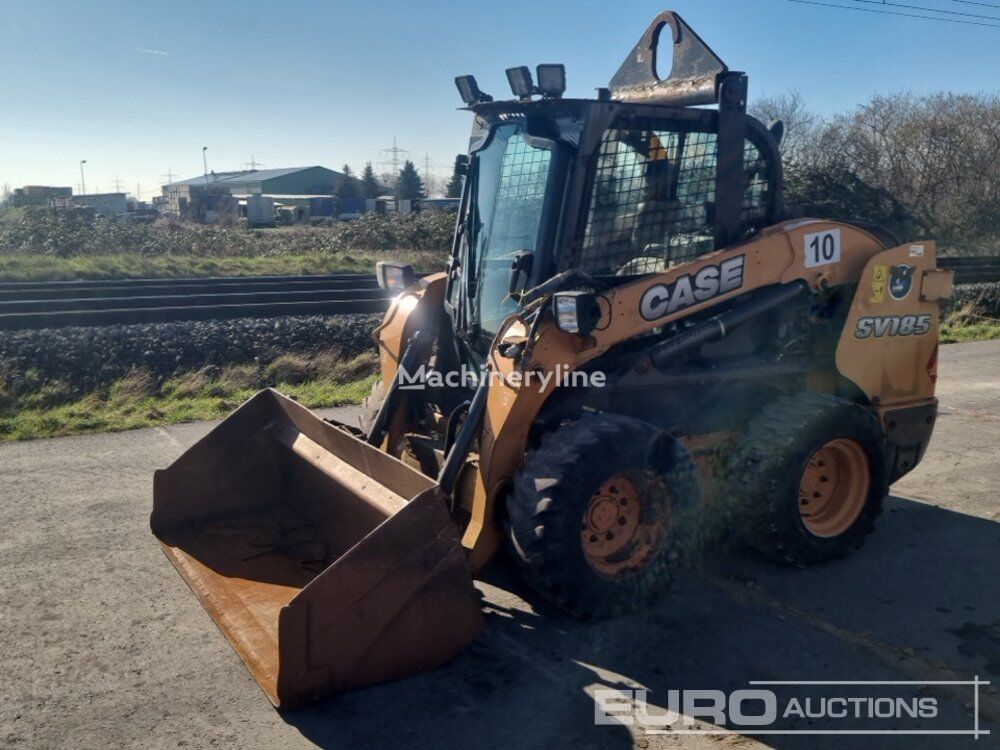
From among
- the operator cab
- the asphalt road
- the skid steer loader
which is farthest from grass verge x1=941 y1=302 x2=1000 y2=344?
the operator cab

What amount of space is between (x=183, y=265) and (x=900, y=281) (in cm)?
1983

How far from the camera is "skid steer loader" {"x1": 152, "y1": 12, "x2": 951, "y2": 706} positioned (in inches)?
169

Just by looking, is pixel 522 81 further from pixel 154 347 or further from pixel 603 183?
pixel 154 347

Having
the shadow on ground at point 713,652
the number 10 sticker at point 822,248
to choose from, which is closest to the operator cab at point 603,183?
the number 10 sticker at point 822,248

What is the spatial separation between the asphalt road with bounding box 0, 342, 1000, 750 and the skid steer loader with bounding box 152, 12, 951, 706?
0.61 feet

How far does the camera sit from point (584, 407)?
196 inches

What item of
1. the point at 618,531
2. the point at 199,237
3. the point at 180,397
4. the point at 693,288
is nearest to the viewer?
the point at 618,531

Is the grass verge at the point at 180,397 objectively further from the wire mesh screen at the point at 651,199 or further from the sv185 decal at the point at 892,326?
the sv185 decal at the point at 892,326

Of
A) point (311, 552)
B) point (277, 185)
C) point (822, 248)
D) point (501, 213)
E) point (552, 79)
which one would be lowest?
point (311, 552)

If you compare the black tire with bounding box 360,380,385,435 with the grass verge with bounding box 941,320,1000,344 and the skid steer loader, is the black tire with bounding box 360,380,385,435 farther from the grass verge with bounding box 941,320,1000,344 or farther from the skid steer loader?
the grass verge with bounding box 941,320,1000,344

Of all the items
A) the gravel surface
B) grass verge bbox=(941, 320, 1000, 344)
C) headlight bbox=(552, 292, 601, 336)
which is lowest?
grass verge bbox=(941, 320, 1000, 344)

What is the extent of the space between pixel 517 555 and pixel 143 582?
216 cm

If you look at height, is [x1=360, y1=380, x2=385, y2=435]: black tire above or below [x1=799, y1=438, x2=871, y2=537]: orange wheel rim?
above

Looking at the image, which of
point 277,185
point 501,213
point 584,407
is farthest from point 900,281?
point 277,185
